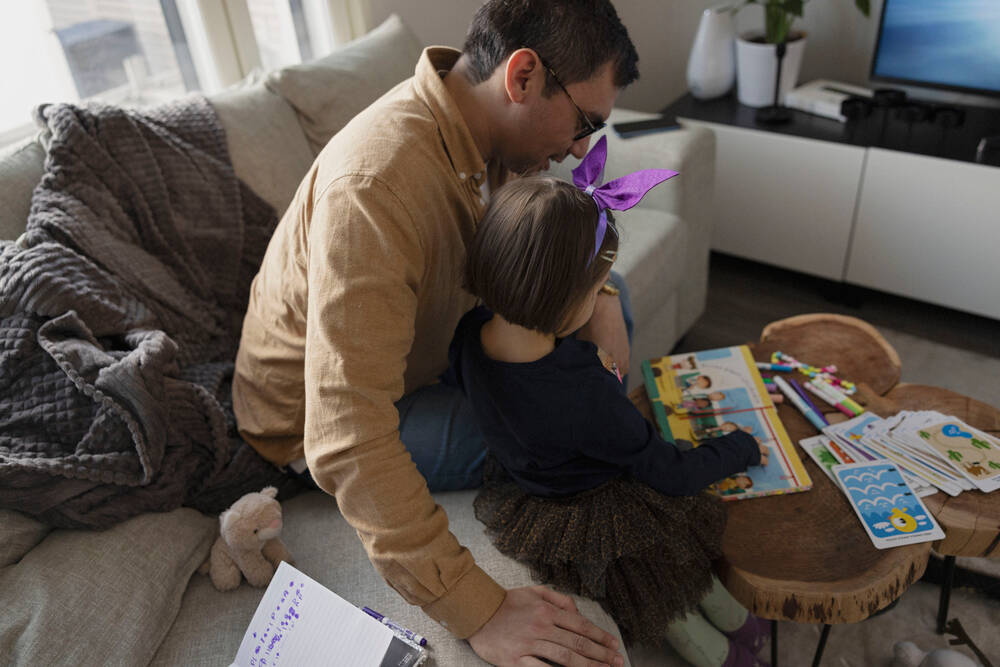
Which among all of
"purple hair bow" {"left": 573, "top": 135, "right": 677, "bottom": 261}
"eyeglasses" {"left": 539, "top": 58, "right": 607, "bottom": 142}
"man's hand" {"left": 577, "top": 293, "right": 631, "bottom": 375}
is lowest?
"man's hand" {"left": 577, "top": 293, "right": 631, "bottom": 375}

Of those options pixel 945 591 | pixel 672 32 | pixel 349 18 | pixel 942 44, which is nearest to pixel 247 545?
pixel 945 591

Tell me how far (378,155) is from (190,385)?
0.54 meters

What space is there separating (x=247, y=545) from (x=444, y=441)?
346 mm

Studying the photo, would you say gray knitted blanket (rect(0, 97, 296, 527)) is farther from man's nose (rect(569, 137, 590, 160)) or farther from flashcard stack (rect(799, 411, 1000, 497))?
flashcard stack (rect(799, 411, 1000, 497))

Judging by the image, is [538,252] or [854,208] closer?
[538,252]

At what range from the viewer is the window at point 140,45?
1.59 m

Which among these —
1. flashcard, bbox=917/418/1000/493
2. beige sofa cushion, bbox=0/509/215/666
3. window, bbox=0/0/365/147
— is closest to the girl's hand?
flashcard, bbox=917/418/1000/493

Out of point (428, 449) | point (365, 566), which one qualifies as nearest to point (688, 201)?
point (428, 449)

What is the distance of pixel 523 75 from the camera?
1066mm

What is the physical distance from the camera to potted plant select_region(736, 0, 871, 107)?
7.61 feet

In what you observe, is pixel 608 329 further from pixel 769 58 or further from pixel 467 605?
pixel 769 58

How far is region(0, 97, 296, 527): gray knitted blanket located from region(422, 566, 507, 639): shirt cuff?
0.47 metres

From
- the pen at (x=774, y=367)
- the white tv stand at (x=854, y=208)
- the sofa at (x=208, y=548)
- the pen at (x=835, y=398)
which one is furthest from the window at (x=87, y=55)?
the pen at (x=835, y=398)

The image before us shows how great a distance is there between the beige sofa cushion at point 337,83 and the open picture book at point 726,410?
915 mm
